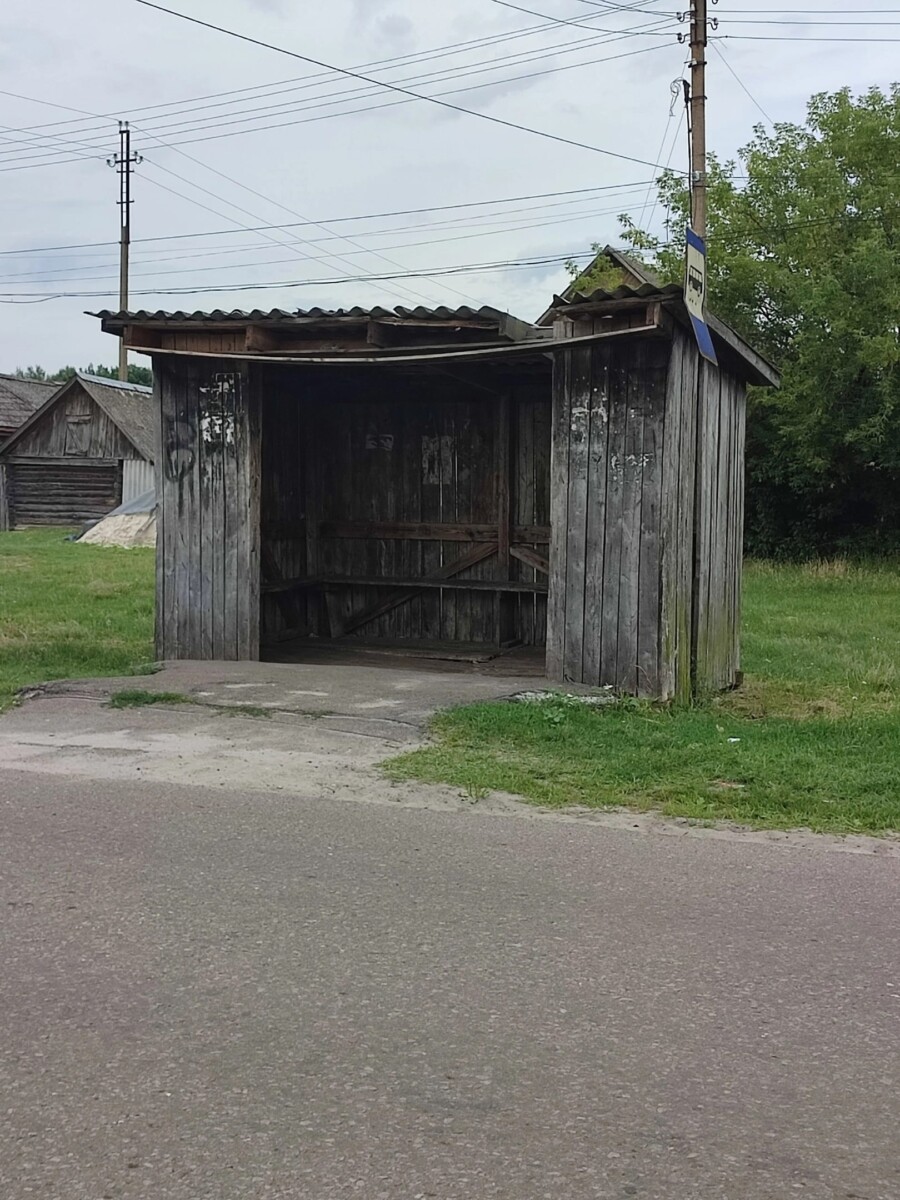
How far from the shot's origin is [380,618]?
13.8m

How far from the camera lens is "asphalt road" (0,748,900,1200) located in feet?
9.77

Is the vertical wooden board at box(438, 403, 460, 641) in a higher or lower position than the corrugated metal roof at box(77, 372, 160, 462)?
lower

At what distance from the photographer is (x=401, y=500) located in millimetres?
13414

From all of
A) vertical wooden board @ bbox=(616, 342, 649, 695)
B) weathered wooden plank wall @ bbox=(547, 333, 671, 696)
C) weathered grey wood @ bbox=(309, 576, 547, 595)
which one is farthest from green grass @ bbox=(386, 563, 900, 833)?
weathered grey wood @ bbox=(309, 576, 547, 595)

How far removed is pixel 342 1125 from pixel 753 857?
→ 3.02 meters

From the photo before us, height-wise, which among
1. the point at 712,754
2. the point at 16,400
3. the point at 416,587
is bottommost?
the point at 712,754

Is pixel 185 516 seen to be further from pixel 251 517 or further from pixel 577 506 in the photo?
pixel 577 506

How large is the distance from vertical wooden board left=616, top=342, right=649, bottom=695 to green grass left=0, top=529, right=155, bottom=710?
4247 millimetres

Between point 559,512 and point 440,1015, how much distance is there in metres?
6.48

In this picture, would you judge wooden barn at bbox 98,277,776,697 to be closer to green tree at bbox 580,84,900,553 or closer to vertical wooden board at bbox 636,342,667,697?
vertical wooden board at bbox 636,342,667,697

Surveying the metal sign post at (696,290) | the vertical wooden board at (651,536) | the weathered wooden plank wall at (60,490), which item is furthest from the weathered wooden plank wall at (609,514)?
the weathered wooden plank wall at (60,490)

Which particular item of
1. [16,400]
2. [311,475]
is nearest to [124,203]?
[16,400]

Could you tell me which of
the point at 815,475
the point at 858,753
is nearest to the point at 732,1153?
the point at 858,753

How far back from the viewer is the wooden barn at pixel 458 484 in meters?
9.45
